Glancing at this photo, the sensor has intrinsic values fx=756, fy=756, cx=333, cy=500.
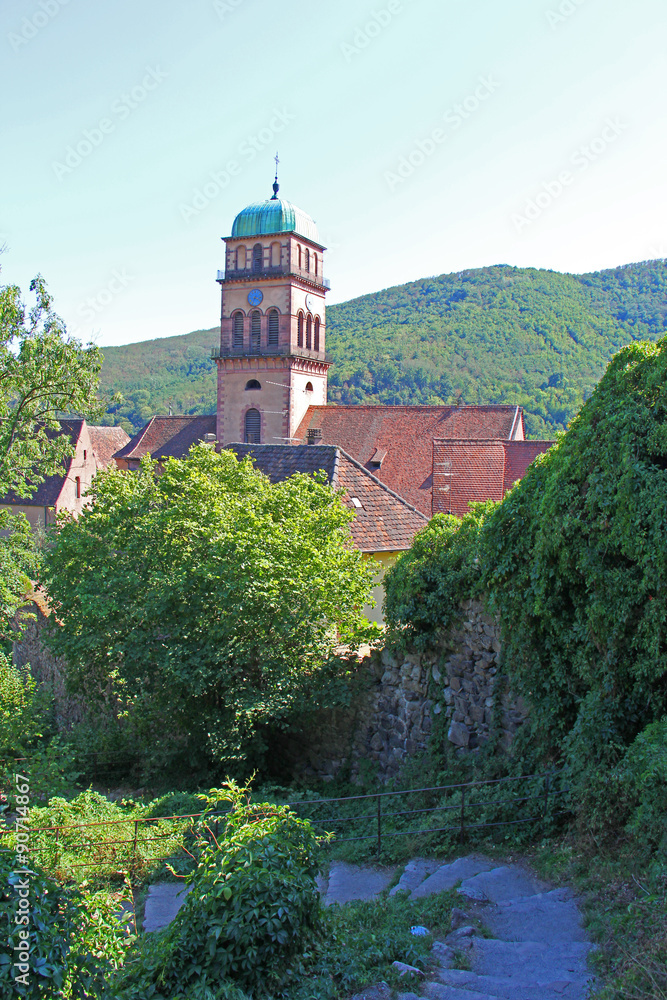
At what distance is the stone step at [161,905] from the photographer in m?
7.01

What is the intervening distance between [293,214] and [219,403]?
11.1 metres

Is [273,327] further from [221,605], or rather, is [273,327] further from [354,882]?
[354,882]

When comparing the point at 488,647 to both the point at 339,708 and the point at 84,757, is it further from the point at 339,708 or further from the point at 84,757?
the point at 84,757

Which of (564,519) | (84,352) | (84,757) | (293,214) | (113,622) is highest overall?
(293,214)

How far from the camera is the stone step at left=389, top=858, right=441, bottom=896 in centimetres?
734

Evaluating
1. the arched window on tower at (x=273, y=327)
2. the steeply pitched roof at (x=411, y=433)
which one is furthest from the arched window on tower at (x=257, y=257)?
the steeply pitched roof at (x=411, y=433)

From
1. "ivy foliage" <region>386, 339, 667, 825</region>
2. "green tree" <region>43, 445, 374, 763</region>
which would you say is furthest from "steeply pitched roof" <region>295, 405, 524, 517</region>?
"ivy foliage" <region>386, 339, 667, 825</region>

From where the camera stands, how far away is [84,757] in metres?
12.9

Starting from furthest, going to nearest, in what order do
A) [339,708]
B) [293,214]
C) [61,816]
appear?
[293,214]
[339,708]
[61,816]

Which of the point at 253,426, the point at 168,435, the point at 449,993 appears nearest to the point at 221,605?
the point at 449,993

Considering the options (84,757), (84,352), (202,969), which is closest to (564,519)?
(202,969)

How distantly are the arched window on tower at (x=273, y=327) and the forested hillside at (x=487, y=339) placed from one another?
15.0 metres

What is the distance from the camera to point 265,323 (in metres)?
41.4

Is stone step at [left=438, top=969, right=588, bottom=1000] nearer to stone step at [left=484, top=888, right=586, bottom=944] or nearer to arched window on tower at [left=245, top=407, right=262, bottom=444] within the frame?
stone step at [left=484, top=888, right=586, bottom=944]
